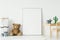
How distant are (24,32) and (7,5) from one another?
62cm

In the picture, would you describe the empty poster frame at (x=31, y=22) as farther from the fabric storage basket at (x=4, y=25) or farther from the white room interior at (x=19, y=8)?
the fabric storage basket at (x=4, y=25)

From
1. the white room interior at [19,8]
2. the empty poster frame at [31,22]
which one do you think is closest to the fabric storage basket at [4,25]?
the white room interior at [19,8]

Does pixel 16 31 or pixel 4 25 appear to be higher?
pixel 4 25

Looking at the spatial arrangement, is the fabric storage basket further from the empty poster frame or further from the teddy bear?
the empty poster frame

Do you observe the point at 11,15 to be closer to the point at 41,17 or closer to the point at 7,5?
the point at 7,5

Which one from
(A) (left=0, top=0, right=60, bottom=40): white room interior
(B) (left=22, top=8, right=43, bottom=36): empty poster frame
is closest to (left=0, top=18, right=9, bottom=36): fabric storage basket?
(A) (left=0, top=0, right=60, bottom=40): white room interior

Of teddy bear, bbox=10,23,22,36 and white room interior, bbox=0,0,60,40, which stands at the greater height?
white room interior, bbox=0,0,60,40

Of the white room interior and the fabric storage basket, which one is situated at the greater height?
the white room interior

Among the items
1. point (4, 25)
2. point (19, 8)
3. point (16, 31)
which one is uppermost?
point (19, 8)

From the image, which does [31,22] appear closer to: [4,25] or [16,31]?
[16,31]

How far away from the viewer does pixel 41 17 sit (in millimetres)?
2697

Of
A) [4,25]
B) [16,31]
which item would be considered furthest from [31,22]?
[4,25]

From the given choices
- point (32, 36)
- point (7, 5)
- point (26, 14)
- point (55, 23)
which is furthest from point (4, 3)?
point (55, 23)

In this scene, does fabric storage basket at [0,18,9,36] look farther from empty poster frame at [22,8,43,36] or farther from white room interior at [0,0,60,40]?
empty poster frame at [22,8,43,36]
